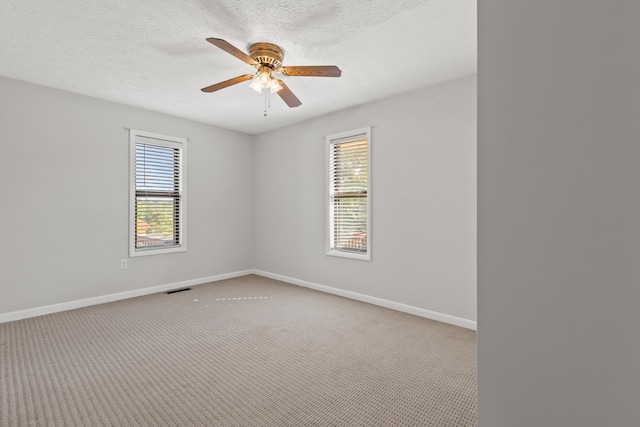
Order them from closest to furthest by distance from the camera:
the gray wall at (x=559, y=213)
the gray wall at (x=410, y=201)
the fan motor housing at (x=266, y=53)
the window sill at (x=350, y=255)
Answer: the gray wall at (x=559, y=213) < the fan motor housing at (x=266, y=53) < the gray wall at (x=410, y=201) < the window sill at (x=350, y=255)

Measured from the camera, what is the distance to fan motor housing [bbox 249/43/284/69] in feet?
8.21

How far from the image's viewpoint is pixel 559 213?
0.60 metres

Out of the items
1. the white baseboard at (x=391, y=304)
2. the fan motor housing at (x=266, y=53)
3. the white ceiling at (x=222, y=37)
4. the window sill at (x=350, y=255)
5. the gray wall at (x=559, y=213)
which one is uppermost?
the white ceiling at (x=222, y=37)

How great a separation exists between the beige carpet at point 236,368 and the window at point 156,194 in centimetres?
107

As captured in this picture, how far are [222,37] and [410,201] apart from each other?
8.37 ft

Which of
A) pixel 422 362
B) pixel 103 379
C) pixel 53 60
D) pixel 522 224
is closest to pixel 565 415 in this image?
pixel 522 224

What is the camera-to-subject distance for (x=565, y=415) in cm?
59

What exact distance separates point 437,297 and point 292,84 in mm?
2912

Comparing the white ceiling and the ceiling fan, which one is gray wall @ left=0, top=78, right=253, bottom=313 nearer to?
the white ceiling

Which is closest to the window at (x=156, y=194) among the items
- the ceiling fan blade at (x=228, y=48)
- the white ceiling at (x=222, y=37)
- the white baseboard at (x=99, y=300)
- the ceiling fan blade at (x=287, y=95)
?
the white baseboard at (x=99, y=300)

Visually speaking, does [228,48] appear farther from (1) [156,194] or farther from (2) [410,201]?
(1) [156,194]

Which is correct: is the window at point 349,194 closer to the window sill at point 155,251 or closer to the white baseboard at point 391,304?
the white baseboard at point 391,304

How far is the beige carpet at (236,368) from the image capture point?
1.77m

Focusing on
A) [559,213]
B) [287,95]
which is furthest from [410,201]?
[559,213]
